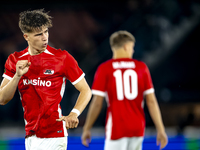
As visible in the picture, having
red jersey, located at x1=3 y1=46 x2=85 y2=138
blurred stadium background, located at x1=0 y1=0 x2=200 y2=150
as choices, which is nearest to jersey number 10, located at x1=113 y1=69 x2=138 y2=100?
red jersey, located at x1=3 y1=46 x2=85 y2=138

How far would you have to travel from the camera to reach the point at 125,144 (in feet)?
9.13

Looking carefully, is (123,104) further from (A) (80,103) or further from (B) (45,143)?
(B) (45,143)

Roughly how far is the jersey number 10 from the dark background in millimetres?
6686

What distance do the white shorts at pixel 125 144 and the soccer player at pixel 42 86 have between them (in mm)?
449

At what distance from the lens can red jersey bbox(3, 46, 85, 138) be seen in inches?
122

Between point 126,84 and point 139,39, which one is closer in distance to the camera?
point 126,84

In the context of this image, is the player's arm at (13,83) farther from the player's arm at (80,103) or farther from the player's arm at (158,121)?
the player's arm at (158,121)

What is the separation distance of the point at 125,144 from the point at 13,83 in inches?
45.1

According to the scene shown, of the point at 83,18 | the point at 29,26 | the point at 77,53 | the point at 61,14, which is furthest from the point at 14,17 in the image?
the point at 29,26

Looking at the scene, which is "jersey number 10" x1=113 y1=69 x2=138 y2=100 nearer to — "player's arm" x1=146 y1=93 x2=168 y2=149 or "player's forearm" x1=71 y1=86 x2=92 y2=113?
"player's arm" x1=146 y1=93 x2=168 y2=149

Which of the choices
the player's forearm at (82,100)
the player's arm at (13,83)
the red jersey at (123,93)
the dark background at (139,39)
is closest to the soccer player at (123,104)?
the red jersey at (123,93)

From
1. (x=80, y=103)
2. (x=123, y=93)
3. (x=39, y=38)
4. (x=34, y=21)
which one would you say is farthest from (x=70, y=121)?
(x=34, y=21)

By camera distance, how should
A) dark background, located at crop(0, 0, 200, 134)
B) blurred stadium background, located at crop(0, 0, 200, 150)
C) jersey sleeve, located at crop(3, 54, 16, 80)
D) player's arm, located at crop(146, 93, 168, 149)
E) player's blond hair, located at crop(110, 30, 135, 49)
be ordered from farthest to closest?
dark background, located at crop(0, 0, 200, 134), blurred stadium background, located at crop(0, 0, 200, 150), jersey sleeve, located at crop(3, 54, 16, 80), player's blond hair, located at crop(110, 30, 135, 49), player's arm, located at crop(146, 93, 168, 149)

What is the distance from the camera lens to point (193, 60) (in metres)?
12.9
